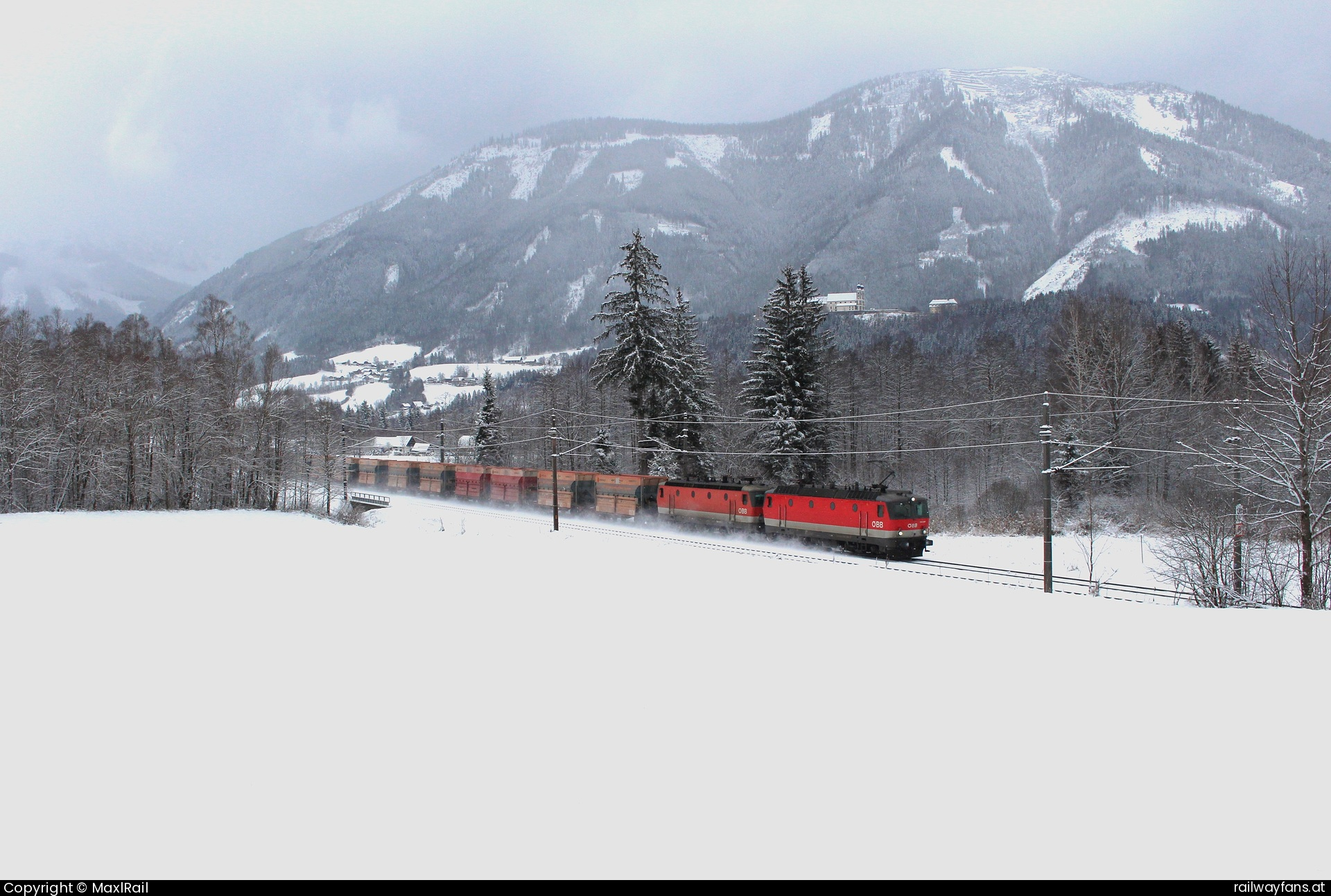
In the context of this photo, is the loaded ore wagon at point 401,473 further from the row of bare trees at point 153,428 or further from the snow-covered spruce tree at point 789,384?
the snow-covered spruce tree at point 789,384

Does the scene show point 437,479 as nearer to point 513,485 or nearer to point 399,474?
point 399,474

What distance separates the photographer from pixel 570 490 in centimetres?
4541

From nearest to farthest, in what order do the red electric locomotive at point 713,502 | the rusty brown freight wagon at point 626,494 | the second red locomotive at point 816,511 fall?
1. the second red locomotive at point 816,511
2. the red electric locomotive at point 713,502
3. the rusty brown freight wagon at point 626,494

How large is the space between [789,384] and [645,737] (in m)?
36.9

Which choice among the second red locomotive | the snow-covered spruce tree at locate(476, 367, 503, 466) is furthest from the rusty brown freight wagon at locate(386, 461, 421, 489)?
the second red locomotive

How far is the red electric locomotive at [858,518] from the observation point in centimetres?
2833

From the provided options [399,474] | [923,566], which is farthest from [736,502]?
[399,474]

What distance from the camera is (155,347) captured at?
6028 centimetres

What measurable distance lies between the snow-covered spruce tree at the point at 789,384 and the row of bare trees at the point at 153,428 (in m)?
28.4

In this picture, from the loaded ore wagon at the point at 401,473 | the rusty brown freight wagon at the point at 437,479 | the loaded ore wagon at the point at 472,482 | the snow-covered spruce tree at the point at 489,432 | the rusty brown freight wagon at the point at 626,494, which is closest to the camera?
the rusty brown freight wagon at the point at 626,494

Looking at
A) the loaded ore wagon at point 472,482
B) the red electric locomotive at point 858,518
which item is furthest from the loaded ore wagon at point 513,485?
the red electric locomotive at point 858,518

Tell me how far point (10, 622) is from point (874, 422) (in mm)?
64520

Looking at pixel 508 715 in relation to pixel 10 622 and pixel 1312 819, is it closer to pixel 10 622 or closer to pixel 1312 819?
pixel 1312 819

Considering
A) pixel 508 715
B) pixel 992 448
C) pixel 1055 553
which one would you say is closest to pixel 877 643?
pixel 508 715
